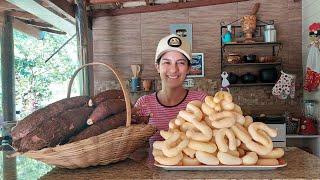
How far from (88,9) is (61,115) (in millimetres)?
4430

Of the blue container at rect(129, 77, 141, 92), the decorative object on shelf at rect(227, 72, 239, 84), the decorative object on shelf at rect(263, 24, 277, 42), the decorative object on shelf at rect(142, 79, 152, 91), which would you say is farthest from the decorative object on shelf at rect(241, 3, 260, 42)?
the blue container at rect(129, 77, 141, 92)

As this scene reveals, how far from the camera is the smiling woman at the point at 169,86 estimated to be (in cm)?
197

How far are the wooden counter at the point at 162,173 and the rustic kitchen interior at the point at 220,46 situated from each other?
3.47 meters

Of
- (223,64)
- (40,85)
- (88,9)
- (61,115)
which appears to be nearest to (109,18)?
(88,9)

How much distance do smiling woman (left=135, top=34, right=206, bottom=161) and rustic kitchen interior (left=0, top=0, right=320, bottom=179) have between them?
2458 mm

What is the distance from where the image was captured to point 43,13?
431cm

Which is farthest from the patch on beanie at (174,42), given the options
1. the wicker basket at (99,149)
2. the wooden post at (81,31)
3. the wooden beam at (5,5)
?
the wooden post at (81,31)

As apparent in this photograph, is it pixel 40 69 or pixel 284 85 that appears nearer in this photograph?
pixel 284 85

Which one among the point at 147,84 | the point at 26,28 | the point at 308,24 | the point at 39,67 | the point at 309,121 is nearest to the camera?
the point at 309,121

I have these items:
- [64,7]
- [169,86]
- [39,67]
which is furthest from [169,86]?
[39,67]

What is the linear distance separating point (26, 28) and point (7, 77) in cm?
135

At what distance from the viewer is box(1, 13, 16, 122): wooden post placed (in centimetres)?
410

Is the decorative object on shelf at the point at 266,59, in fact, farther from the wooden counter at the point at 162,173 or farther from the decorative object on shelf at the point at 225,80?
the wooden counter at the point at 162,173

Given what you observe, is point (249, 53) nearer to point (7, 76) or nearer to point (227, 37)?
point (227, 37)
